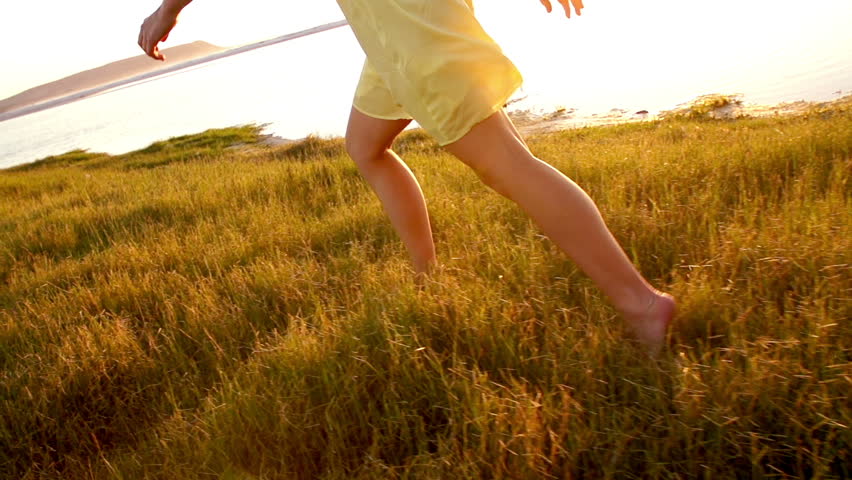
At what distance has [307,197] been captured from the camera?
3996 mm

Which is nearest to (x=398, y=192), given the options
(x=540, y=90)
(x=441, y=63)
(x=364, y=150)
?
(x=364, y=150)

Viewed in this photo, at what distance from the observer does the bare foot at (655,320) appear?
1457mm

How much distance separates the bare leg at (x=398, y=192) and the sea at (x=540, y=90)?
5.70 m

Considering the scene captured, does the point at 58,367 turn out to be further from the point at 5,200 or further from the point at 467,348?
the point at 5,200

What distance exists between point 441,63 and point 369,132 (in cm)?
59

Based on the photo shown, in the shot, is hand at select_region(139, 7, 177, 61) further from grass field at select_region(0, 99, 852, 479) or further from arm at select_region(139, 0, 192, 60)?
grass field at select_region(0, 99, 852, 479)

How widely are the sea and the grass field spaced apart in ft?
15.8

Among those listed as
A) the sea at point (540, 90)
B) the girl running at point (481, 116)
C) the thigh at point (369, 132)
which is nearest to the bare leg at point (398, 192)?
the thigh at point (369, 132)

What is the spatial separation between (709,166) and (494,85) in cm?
169

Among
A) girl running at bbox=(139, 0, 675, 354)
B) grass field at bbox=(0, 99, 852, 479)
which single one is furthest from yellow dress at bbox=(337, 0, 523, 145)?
grass field at bbox=(0, 99, 852, 479)

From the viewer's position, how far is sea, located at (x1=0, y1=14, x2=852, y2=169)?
7.09 metres

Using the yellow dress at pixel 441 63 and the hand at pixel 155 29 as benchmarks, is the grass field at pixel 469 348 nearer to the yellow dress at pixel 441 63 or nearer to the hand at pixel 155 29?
the yellow dress at pixel 441 63

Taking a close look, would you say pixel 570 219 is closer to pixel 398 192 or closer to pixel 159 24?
pixel 398 192

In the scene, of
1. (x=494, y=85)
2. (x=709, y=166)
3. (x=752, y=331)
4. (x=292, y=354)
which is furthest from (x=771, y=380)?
(x=709, y=166)
